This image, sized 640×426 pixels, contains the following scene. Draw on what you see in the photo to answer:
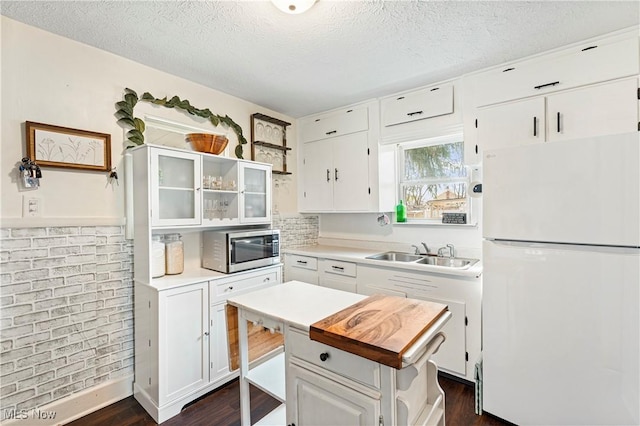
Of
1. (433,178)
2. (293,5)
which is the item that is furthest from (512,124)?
(293,5)

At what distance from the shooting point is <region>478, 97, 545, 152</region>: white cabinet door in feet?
7.06

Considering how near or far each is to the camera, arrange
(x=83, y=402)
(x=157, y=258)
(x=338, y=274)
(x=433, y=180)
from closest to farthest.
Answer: (x=83, y=402) → (x=157, y=258) → (x=338, y=274) → (x=433, y=180)

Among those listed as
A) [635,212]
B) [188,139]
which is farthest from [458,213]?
[188,139]

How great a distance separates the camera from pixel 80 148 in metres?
1.99

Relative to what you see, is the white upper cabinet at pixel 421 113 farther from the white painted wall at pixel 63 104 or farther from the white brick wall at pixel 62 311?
the white brick wall at pixel 62 311

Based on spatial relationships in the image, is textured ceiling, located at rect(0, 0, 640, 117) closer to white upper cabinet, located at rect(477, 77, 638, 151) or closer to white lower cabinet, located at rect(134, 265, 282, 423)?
white upper cabinet, located at rect(477, 77, 638, 151)

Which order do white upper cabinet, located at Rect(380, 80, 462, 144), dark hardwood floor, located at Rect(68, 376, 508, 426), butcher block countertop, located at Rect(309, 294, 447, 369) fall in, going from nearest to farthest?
1. butcher block countertop, located at Rect(309, 294, 447, 369)
2. dark hardwood floor, located at Rect(68, 376, 508, 426)
3. white upper cabinet, located at Rect(380, 80, 462, 144)

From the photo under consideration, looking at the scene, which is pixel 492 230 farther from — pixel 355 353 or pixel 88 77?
pixel 88 77

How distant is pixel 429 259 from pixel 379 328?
1.80m

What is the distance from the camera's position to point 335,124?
332 cm

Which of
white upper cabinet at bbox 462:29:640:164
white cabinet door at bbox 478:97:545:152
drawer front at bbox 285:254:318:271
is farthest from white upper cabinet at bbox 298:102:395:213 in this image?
white cabinet door at bbox 478:97:545:152

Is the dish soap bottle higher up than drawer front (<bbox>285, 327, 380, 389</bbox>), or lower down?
higher up

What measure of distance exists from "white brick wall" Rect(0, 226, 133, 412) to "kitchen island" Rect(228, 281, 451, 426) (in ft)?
3.80

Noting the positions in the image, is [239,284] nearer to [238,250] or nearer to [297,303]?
[238,250]
